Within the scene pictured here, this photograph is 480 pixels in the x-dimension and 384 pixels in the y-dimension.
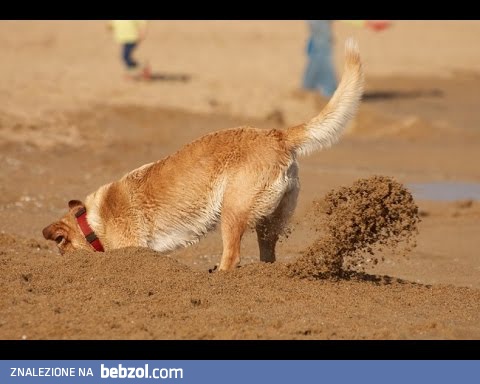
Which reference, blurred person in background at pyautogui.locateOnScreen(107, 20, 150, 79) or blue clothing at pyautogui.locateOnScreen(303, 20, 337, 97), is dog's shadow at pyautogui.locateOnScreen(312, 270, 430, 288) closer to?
blue clothing at pyautogui.locateOnScreen(303, 20, 337, 97)

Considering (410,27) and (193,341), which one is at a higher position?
(410,27)

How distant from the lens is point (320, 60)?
20703 millimetres

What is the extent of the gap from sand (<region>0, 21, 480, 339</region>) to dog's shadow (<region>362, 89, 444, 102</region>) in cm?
11

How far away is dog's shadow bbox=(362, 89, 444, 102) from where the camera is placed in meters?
22.7

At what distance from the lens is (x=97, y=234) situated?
28.9 ft

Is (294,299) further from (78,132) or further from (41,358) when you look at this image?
(78,132)

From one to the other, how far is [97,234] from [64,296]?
1251 millimetres

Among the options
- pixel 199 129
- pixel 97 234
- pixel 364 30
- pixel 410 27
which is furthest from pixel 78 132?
pixel 410 27

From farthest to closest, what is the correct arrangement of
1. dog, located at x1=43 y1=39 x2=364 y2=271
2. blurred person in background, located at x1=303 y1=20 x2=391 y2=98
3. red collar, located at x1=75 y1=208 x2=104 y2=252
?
1. blurred person in background, located at x1=303 y1=20 x2=391 y2=98
2. red collar, located at x1=75 y1=208 x2=104 y2=252
3. dog, located at x1=43 y1=39 x2=364 y2=271

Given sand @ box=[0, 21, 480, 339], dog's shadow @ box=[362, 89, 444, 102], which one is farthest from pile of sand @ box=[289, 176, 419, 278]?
dog's shadow @ box=[362, 89, 444, 102]

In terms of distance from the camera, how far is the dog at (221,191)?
8258mm

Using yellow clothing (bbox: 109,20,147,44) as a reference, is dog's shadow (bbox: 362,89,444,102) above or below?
below

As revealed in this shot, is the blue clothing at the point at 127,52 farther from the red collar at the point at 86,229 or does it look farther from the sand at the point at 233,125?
the red collar at the point at 86,229

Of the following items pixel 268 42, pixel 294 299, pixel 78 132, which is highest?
pixel 268 42
